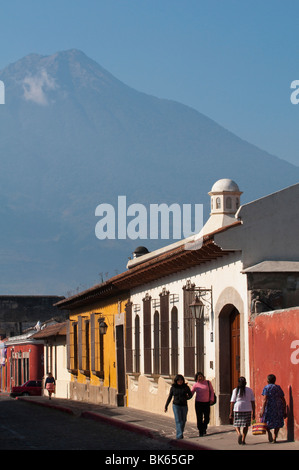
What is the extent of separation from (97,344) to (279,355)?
59.7 ft

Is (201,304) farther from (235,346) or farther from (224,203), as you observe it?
(224,203)

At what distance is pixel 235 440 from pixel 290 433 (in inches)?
47.1

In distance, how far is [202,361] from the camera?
2092 cm

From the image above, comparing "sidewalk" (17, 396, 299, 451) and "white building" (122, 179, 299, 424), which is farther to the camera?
"white building" (122, 179, 299, 424)

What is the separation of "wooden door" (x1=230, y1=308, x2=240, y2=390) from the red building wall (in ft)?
4.49

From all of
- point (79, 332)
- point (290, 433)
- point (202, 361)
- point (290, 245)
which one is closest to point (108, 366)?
point (79, 332)

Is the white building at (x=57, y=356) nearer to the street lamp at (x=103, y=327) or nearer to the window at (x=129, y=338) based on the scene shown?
the street lamp at (x=103, y=327)

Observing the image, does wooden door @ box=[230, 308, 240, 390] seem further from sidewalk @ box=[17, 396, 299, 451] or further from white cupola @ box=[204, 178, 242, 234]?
white cupola @ box=[204, 178, 242, 234]

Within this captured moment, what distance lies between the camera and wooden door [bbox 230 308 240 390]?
19.3 m

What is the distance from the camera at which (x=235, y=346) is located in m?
19.5

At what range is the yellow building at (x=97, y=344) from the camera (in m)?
30.7

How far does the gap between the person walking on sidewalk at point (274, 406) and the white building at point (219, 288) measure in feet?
7.50

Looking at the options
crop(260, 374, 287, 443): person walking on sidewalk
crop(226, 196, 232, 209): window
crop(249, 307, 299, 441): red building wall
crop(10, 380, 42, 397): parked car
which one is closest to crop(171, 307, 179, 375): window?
crop(226, 196, 232, 209): window

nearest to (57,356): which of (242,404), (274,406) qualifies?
(242,404)
